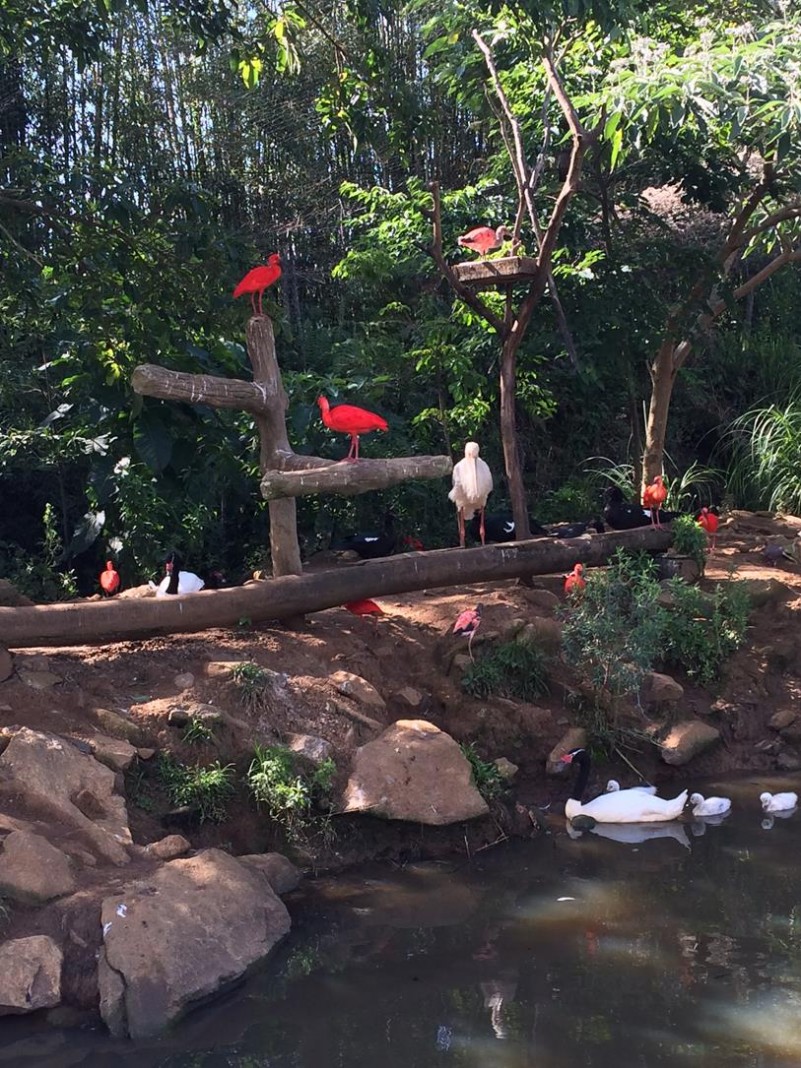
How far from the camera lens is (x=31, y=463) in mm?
8266

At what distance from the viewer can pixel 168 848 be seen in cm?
479

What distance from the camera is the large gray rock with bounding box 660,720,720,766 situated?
645 centimetres

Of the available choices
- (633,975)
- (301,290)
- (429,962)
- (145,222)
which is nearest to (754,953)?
(633,975)

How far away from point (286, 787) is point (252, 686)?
2.21ft

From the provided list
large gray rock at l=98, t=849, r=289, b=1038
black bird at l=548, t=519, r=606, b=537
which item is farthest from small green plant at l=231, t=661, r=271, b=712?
black bird at l=548, t=519, r=606, b=537

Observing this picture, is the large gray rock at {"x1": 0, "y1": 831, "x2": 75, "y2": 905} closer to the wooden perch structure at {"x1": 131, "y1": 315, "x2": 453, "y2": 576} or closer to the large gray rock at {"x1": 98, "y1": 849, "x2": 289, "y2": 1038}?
the large gray rock at {"x1": 98, "y1": 849, "x2": 289, "y2": 1038}

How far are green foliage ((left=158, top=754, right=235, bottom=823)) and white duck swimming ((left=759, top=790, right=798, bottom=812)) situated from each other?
2795mm

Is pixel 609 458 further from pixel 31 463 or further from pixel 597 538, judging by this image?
pixel 31 463

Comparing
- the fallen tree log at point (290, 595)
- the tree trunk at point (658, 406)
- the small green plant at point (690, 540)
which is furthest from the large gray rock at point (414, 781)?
the tree trunk at point (658, 406)

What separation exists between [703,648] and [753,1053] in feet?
11.6

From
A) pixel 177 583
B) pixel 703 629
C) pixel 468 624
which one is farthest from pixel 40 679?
pixel 703 629

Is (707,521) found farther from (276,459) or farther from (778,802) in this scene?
(276,459)

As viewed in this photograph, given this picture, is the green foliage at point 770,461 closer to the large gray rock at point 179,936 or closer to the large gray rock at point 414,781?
the large gray rock at point 414,781

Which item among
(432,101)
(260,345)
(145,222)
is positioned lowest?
(260,345)
